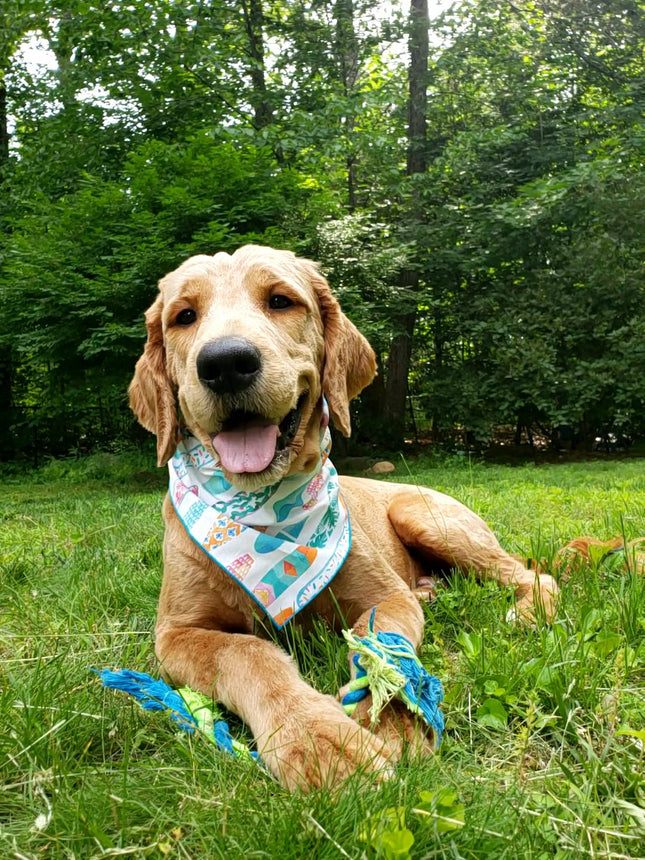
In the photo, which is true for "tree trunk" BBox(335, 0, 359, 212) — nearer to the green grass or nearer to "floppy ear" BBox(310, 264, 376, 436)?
"floppy ear" BBox(310, 264, 376, 436)

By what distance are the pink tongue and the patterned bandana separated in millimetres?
145

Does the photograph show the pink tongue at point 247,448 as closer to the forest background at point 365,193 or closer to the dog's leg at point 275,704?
the dog's leg at point 275,704

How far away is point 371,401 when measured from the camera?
16.0 meters

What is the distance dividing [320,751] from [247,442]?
1215 mm

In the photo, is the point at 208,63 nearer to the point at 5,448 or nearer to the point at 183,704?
the point at 5,448

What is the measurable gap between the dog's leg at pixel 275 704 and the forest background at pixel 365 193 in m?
7.96

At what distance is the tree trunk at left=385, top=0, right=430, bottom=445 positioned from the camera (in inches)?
586

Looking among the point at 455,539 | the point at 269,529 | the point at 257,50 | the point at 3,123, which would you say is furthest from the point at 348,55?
the point at 269,529

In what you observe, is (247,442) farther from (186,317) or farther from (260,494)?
(186,317)

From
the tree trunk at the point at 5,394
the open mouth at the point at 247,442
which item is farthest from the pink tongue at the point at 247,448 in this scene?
the tree trunk at the point at 5,394

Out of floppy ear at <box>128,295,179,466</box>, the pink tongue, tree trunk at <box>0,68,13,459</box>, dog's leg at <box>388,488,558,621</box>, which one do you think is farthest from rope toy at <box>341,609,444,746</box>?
tree trunk at <box>0,68,13,459</box>

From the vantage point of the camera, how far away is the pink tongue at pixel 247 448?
243cm

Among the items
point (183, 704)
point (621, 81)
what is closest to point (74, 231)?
point (183, 704)

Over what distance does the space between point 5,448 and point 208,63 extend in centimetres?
1074
